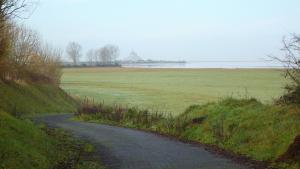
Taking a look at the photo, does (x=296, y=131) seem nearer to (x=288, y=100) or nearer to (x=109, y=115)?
(x=288, y=100)

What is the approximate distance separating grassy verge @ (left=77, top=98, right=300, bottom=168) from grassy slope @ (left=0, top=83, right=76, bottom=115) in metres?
18.1

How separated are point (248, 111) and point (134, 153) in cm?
683

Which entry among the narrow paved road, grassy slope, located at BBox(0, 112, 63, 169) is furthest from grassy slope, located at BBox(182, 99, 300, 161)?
grassy slope, located at BBox(0, 112, 63, 169)

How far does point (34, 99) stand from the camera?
180 ft

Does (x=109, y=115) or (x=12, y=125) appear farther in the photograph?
(x=109, y=115)

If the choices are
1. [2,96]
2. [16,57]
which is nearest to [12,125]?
[2,96]

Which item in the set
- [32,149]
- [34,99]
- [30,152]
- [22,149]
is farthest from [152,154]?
[34,99]

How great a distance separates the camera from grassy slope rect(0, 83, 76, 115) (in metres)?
45.8

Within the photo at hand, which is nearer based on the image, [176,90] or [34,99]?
[34,99]

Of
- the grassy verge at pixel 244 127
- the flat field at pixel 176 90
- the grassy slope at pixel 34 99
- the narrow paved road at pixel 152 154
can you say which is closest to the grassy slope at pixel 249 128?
the grassy verge at pixel 244 127

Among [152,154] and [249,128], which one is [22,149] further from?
[249,128]

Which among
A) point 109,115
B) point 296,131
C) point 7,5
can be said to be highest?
point 7,5

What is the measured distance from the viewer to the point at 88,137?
81.3 feet

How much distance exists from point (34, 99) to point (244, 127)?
3814cm
